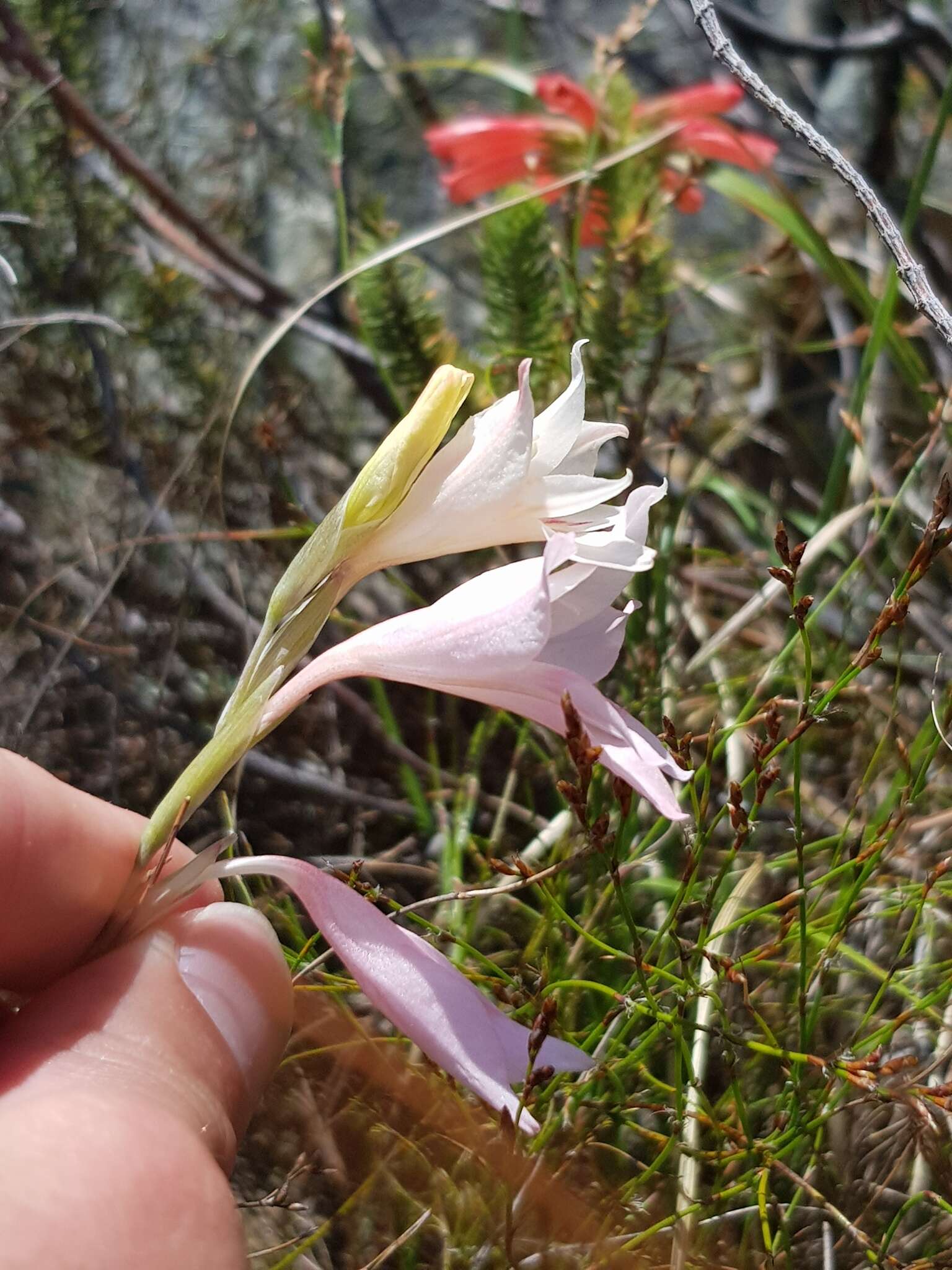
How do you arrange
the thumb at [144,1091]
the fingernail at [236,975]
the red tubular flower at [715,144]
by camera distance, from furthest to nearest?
1. the red tubular flower at [715,144]
2. the fingernail at [236,975]
3. the thumb at [144,1091]

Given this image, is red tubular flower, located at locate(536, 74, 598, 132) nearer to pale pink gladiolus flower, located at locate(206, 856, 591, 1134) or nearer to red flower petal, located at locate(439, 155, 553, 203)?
red flower petal, located at locate(439, 155, 553, 203)

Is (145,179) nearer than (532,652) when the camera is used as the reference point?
No

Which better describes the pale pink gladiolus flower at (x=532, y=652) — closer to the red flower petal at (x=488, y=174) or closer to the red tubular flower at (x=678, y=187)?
the red tubular flower at (x=678, y=187)

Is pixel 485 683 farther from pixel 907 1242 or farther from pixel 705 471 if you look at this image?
pixel 705 471

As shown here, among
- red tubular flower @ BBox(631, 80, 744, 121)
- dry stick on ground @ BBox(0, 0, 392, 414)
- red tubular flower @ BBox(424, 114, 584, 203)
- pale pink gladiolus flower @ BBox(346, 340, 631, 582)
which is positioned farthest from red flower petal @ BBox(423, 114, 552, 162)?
pale pink gladiolus flower @ BBox(346, 340, 631, 582)

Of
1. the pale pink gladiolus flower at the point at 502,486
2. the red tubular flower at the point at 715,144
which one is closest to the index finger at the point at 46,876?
the pale pink gladiolus flower at the point at 502,486

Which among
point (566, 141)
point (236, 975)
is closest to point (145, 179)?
point (566, 141)

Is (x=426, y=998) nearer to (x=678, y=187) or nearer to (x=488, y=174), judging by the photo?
(x=678, y=187)
